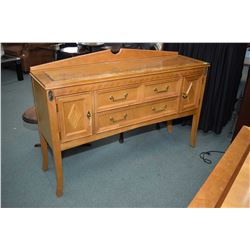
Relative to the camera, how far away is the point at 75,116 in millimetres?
1599

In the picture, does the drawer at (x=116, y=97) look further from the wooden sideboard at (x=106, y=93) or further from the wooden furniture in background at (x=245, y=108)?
the wooden furniture in background at (x=245, y=108)

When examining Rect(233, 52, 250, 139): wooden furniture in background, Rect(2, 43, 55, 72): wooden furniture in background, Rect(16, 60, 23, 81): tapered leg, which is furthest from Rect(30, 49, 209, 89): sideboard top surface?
Rect(2, 43, 55, 72): wooden furniture in background

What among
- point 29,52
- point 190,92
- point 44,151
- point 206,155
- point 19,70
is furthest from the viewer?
point 29,52

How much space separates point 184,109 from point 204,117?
61 cm

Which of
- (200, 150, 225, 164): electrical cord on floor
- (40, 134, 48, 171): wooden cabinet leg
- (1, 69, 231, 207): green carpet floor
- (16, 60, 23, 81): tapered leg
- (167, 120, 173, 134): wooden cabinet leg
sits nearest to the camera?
(1, 69, 231, 207): green carpet floor

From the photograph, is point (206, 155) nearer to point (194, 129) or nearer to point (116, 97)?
point (194, 129)

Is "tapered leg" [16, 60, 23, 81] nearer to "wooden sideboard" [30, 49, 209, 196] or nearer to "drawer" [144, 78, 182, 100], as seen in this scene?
"wooden sideboard" [30, 49, 209, 196]

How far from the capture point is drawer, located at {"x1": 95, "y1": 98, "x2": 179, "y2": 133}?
5.69 feet

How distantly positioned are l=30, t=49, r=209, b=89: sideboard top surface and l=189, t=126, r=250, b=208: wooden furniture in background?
0.84 meters

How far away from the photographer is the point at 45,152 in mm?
1990

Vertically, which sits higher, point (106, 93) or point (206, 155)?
point (106, 93)

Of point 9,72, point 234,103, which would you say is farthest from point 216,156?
point 9,72

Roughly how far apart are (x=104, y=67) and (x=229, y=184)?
1.15 metres

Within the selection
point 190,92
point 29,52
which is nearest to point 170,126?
point 190,92
